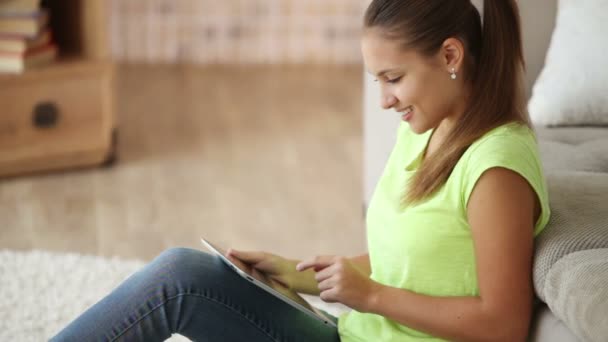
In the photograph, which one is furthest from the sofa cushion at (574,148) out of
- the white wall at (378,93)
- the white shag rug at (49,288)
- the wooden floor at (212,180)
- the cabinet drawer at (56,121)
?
the cabinet drawer at (56,121)

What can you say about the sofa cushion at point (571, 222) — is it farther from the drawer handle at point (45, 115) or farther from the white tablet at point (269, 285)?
the drawer handle at point (45, 115)

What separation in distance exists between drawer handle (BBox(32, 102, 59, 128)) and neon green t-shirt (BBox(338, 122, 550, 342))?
1855 millimetres

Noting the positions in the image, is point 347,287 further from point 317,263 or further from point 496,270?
point 496,270

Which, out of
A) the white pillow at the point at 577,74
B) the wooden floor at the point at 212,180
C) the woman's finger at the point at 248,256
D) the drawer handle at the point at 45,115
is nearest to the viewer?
the woman's finger at the point at 248,256

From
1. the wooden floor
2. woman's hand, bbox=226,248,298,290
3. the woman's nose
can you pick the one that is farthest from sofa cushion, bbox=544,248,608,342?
the wooden floor

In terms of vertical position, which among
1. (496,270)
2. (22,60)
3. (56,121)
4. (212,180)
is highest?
(496,270)

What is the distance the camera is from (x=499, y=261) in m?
1.04

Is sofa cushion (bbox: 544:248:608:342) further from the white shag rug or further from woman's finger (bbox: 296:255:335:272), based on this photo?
the white shag rug

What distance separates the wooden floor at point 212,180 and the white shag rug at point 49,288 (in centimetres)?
11

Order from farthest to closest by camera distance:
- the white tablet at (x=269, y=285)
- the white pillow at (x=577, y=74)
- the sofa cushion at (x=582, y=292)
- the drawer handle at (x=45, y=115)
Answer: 1. the drawer handle at (x=45, y=115)
2. the white pillow at (x=577, y=74)
3. the white tablet at (x=269, y=285)
4. the sofa cushion at (x=582, y=292)

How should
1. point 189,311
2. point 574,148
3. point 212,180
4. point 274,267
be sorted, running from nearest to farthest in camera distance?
1. point 189,311
2. point 274,267
3. point 574,148
4. point 212,180

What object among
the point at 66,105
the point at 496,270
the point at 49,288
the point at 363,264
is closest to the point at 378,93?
the point at 363,264

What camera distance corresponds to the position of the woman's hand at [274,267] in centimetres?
134

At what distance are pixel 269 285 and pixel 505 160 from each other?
0.38 m
